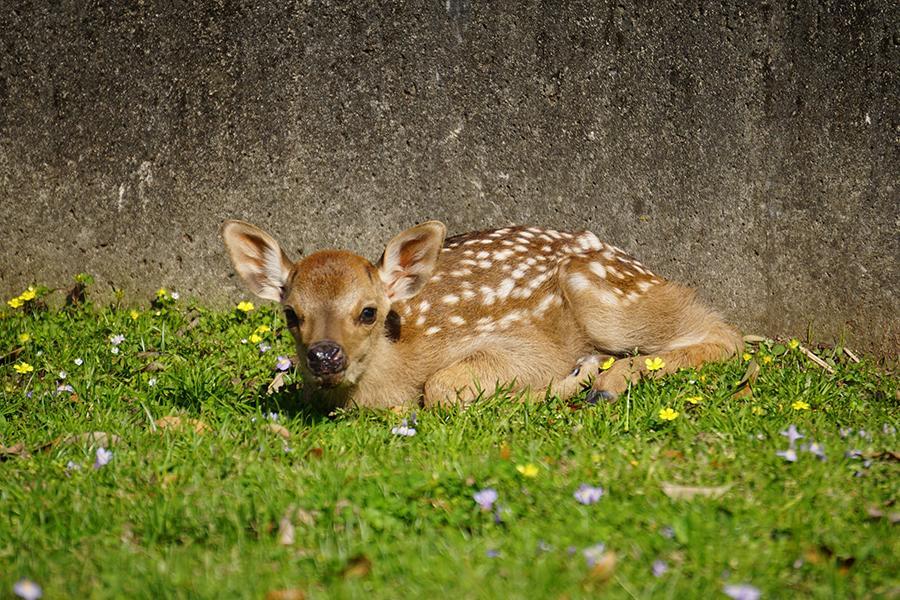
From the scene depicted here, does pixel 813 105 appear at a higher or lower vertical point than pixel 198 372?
higher

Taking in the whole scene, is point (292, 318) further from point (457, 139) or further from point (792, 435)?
point (792, 435)

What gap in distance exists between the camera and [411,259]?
16.0 ft

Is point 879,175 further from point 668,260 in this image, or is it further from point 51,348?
point 51,348

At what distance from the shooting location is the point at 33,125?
6.04m

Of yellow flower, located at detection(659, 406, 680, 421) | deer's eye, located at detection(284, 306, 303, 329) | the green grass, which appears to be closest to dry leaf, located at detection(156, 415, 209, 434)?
the green grass

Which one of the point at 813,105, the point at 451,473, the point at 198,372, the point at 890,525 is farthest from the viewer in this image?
the point at 813,105

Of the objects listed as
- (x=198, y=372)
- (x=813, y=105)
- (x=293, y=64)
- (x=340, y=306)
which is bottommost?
(x=198, y=372)

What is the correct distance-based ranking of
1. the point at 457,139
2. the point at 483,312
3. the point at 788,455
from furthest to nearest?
the point at 457,139 → the point at 483,312 → the point at 788,455

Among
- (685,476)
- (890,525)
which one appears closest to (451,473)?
(685,476)

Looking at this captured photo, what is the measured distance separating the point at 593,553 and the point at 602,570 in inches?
2.5

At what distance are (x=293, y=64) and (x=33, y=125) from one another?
1662mm

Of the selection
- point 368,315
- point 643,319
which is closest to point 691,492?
point 368,315

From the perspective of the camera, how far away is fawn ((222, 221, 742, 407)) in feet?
15.3

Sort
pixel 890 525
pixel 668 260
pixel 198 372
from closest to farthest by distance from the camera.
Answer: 1. pixel 890 525
2. pixel 198 372
3. pixel 668 260
